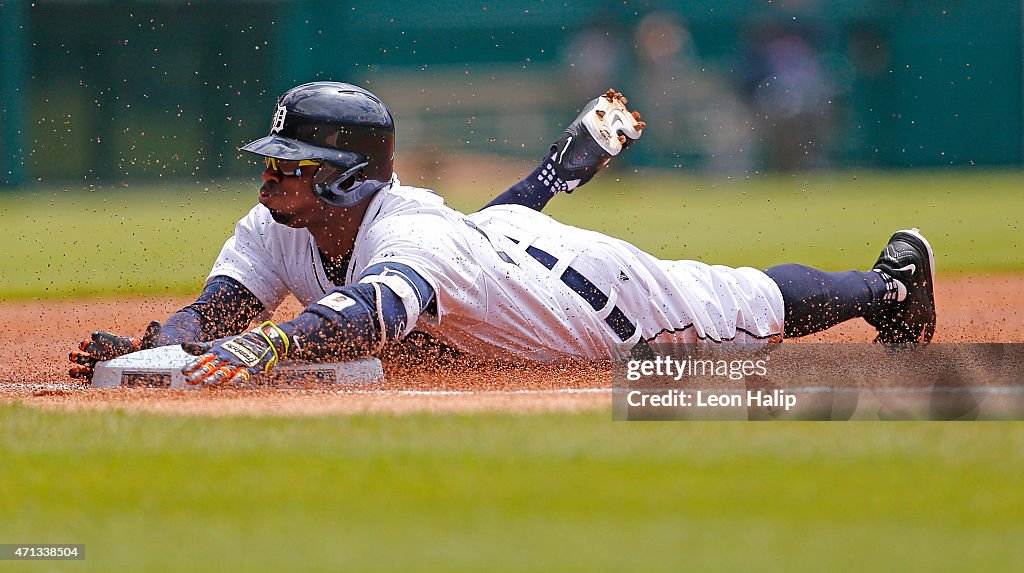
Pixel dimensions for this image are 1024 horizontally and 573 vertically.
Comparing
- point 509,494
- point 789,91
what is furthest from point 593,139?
point 789,91

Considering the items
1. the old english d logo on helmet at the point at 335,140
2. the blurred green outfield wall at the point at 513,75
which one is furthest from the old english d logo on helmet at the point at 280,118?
the blurred green outfield wall at the point at 513,75

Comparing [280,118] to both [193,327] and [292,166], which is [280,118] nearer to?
[292,166]

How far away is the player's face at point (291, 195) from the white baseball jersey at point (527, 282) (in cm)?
20

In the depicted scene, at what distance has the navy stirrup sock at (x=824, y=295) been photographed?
18.5ft

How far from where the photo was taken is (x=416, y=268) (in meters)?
4.64

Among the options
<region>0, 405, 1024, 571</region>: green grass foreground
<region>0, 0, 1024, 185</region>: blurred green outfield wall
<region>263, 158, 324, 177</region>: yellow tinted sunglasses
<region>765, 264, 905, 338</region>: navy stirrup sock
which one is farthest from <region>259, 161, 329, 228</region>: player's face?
<region>0, 0, 1024, 185</region>: blurred green outfield wall

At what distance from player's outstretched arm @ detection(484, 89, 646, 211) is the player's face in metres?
1.19

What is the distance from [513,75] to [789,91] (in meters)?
3.84

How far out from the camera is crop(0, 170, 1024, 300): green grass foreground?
11273 millimetres

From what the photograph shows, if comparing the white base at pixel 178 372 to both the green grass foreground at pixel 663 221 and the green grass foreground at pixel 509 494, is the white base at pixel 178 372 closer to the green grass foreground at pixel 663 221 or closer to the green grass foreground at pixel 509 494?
the green grass foreground at pixel 509 494

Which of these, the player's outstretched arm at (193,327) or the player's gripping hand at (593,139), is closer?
the player's outstretched arm at (193,327)

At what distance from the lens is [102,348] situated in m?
4.99

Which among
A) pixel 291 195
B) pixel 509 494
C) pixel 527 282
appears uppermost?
pixel 291 195

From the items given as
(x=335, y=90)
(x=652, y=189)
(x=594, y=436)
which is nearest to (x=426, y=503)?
(x=594, y=436)
